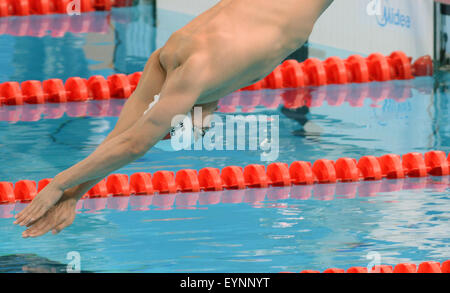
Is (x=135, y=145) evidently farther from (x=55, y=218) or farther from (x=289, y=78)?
(x=289, y=78)

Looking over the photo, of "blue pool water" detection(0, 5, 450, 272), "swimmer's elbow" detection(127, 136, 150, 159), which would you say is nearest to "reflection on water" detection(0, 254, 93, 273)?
"blue pool water" detection(0, 5, 450, 272)

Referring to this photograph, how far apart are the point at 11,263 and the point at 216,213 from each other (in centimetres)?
143

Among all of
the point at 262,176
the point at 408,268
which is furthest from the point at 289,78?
the point at 408,268

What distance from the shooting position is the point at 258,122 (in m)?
7.94

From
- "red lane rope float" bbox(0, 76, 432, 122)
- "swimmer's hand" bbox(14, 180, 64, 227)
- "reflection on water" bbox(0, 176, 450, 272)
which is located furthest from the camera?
"red lane rope float" bbox(0, 76, 432, 122)

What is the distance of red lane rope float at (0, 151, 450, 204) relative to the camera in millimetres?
6422

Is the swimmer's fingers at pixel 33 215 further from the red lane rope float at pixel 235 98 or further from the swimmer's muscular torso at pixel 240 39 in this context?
the red lane rope float at pixel 235 98

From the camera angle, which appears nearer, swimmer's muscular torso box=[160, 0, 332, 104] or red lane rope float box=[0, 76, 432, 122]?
swimmer's muscular torso box=[160, 0, 332, 104]

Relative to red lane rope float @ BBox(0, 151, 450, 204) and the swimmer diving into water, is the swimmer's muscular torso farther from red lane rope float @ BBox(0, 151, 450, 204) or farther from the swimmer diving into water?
red lane rope float @ BBox(0, 151, 450, 204)

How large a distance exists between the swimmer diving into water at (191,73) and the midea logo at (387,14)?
4877 millimetres

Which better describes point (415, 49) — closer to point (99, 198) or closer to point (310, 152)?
point (310, 152)

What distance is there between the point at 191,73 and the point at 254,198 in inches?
81.4
